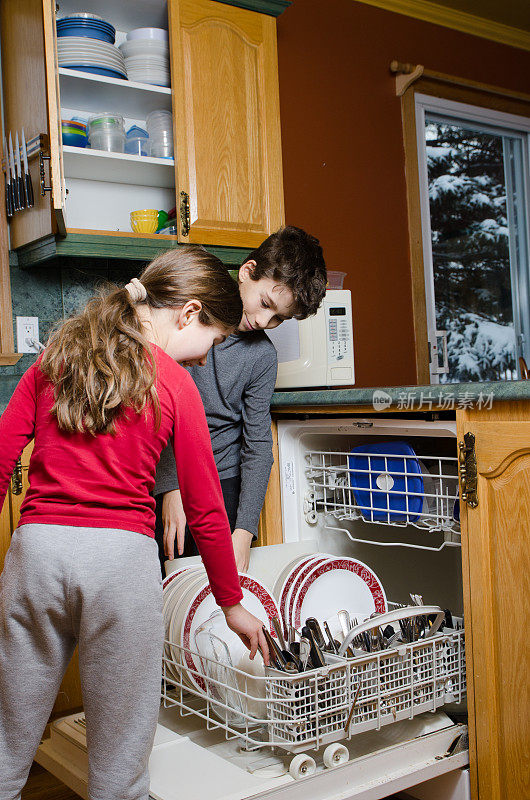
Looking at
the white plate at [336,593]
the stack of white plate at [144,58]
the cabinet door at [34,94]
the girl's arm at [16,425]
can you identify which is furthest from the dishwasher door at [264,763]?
the stack of white plate at [144,58]

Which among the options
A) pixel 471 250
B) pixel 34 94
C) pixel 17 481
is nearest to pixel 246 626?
pixel 17 481

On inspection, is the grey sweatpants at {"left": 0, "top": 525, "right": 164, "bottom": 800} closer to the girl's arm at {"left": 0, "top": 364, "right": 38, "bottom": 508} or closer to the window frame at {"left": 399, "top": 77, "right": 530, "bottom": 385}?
the girl's arm at {"left": 0, "top": 364, "right": 38, "bottom": 508}

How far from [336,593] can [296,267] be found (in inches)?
28.6

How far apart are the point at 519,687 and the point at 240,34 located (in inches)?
85.6

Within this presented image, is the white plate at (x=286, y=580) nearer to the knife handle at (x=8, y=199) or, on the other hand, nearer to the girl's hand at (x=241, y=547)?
the girl's hand at (x=241, y=547)

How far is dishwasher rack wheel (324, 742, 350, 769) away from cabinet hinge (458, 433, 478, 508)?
0.47 metres

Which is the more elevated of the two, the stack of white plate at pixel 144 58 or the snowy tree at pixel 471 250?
the stack of white plate at pixel 144 58

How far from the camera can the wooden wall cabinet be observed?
236 cm

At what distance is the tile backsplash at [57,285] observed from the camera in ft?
8.26

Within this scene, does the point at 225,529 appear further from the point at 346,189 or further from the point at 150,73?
the point at 346,189

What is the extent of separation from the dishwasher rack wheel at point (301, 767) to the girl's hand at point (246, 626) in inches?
6.3

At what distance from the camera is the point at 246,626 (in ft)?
3.79

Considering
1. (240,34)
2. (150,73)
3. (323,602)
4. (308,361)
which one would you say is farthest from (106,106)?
(323,602)

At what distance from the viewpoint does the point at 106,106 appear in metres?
2.52
